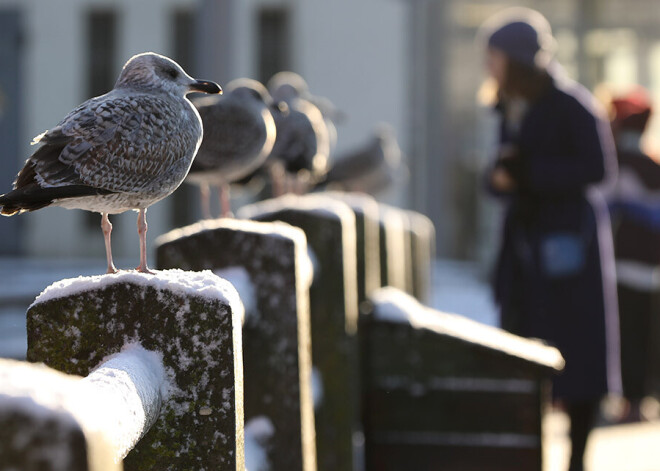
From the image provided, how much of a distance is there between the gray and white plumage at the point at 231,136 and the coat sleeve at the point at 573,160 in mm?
1425

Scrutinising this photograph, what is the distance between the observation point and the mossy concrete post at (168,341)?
1232 millimetres

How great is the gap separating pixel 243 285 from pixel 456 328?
1288 mm

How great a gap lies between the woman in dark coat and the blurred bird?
2369 millimetres

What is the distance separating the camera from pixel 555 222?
156 inches

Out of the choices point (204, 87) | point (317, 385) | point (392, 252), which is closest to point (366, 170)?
point (392, 252)

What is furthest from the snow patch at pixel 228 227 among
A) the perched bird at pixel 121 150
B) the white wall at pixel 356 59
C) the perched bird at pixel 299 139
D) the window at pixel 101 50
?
the window at pixel 101 50

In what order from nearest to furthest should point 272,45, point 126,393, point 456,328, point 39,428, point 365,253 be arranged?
point 39,428 < point 126,393 < point 456,328 < point 365,253 < point 272,45

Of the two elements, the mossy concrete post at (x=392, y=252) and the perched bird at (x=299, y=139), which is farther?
the mossy concrete post at (x=392, y=252)

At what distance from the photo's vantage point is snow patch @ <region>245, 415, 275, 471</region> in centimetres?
193

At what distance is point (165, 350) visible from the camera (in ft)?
4.06

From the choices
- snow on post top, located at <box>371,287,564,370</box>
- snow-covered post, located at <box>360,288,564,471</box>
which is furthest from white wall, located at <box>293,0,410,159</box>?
snow-covered post, located at <box>360,288,564,471</box>

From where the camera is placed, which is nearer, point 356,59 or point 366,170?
point 366,170

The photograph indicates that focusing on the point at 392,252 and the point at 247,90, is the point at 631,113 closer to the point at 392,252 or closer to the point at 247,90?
the point at 392,252

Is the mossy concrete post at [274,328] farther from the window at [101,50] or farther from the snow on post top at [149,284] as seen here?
the window at [101,50]
